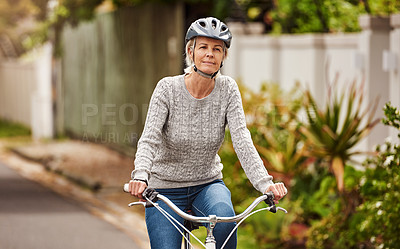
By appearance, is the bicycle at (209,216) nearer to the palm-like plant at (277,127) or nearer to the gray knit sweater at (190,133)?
the gray knit sweater at (190,133)

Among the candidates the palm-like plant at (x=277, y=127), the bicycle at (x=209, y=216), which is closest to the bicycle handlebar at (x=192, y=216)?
the bicycle at (x=209, y=216)

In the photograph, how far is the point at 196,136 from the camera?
4371 mm

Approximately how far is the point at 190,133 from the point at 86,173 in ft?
33.2

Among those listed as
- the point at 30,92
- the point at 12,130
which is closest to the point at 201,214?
the point at 12,130

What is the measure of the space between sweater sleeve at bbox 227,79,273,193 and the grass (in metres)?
18.2

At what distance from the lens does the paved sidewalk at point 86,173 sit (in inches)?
432

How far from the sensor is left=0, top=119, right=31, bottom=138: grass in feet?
73.2

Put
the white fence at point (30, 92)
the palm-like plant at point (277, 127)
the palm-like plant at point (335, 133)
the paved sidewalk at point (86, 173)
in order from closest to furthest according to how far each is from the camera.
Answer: the palm-like plant at point (335, 133) → the palm-like plant at point (277, 127) → the paved sidewalk at point (86, 173) → the white fence at point (30, 92)

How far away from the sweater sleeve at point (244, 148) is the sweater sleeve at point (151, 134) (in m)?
0.37

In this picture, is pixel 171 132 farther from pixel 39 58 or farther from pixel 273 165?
pixel 39 58

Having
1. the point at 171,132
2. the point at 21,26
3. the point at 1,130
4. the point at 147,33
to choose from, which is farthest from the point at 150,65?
the point at 21,26

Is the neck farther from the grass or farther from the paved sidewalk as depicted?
the grass

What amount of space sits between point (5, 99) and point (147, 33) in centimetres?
1289

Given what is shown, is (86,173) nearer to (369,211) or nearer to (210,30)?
(369,211)
